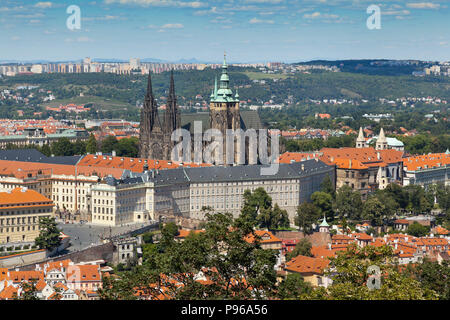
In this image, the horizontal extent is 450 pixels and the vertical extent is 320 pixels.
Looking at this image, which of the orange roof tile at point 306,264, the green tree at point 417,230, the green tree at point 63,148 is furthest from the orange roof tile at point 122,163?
the orange roof tile at point 306,264

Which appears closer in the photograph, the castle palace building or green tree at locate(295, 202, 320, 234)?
green tree at locate(295, 202, 320, 234)

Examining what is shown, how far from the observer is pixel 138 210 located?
83.1m

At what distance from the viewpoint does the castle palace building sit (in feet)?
346

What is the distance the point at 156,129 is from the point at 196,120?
527 centimetres

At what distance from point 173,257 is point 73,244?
1768 inches

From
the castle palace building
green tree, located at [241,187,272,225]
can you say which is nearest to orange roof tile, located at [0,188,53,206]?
green tree, located at [241,187,272,225]

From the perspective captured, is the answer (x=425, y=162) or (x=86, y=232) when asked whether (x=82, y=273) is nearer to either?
(x=86, y=232)

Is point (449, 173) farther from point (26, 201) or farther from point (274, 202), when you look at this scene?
point (26, 201)

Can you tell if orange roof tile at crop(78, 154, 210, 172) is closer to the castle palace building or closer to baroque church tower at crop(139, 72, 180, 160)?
the castle palace building

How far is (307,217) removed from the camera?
8200cm

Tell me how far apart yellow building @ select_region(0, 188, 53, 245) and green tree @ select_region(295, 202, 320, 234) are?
22.9 metres

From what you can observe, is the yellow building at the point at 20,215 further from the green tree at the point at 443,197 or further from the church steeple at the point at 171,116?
the green tree at the point at 443,197

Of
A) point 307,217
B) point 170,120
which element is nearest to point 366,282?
point 307,217
